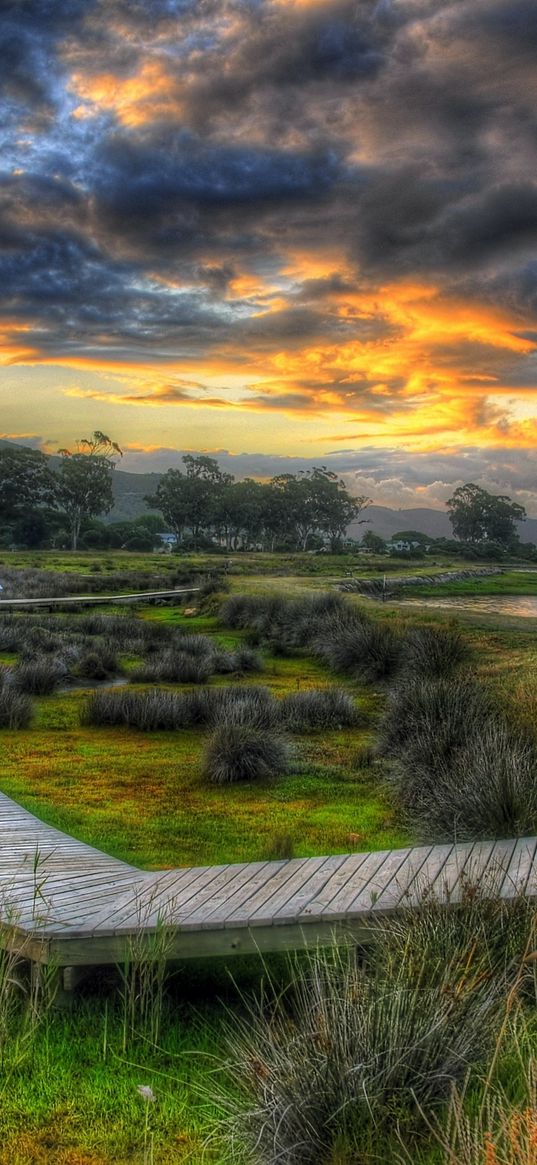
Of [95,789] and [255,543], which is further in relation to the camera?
[255,543]

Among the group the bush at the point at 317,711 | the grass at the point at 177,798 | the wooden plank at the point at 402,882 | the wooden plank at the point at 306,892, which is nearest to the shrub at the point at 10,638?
the grass at the point at 177,798

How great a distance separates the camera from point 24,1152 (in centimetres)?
311

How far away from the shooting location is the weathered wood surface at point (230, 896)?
4.06 meters

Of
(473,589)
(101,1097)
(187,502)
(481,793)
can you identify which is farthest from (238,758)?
(187,502)

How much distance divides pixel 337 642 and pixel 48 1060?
43.2ft

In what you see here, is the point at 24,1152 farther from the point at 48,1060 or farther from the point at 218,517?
the point at 218,517

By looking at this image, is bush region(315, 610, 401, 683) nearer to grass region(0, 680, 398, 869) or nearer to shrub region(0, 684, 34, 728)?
grass region(0, 680, 398, 869)

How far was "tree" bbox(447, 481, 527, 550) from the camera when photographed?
107938 mm

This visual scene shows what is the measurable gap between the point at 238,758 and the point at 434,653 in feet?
15.6

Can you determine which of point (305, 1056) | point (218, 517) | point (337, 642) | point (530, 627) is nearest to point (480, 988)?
point (305, 1056)

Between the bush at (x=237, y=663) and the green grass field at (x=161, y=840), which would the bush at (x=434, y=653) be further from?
the bush at (x=237, y=663)

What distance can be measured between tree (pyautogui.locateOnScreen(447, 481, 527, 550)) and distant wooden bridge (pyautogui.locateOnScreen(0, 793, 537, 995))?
10395 centimetres

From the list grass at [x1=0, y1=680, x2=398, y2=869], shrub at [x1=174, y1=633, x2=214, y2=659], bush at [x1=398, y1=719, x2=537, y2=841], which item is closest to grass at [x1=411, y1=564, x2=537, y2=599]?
shrub at [x1=174, y1=633, x2=214, y2=659]

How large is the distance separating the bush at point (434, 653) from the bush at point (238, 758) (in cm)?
337
